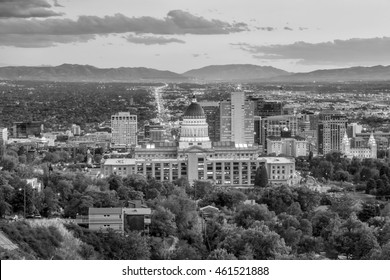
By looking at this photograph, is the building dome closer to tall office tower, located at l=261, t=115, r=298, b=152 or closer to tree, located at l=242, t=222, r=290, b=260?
tall office tower, located at l=261, t=115, r=298, b=152

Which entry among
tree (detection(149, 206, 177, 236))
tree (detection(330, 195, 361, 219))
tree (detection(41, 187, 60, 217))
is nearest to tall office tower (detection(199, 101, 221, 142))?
tree (detection(330, 195, 361, 219))

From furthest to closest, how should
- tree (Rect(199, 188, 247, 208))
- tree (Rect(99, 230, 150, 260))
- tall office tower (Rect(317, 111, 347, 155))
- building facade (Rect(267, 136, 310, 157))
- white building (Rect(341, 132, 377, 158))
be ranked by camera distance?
1. building facade (Rect(267, 136, 310, 157))
2. white building (Rect(341, 132, 377, 158))
3. tall office tower (Rect(317, 111, 347, 155))
4. tree (Rect(199, 188, 247, 208))
5. tree (Rect(99, 230, 150, 260))

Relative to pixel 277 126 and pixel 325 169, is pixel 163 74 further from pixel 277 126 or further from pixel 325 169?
pixel 277 126

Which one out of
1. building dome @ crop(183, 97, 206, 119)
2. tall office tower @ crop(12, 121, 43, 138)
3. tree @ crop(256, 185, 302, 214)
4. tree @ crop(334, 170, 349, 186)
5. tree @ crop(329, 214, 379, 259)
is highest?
building dome @ crop(183, 97, 206, 119)

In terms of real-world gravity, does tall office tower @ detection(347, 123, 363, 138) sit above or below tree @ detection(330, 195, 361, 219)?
above

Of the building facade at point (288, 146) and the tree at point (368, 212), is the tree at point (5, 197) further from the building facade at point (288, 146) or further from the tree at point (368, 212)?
the building facade at point (288, 146)

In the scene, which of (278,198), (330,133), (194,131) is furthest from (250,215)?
(330,133)

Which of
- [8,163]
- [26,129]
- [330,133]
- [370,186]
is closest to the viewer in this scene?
[8,163]

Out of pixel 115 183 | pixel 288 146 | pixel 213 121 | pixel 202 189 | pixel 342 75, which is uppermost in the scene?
pixel 342 75
